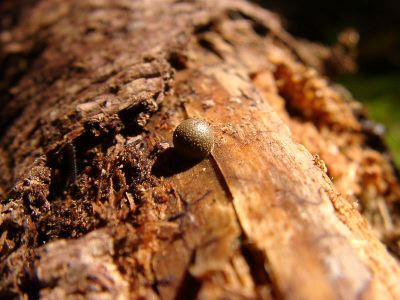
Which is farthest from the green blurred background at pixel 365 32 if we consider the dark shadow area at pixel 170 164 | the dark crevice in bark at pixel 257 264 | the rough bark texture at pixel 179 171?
the dark crevice in bark at pixel 257 264

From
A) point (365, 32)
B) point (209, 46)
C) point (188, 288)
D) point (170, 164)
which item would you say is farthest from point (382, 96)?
point (188, 288)

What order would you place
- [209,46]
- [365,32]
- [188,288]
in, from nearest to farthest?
[188,288] → [209,46] → [365,32]

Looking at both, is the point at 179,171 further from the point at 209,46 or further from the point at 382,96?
the point at 382,96

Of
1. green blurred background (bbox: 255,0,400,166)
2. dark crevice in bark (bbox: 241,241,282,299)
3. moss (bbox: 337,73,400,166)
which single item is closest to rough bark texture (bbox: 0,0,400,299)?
dark crevice in bark (bbox: 241,241,282,299)

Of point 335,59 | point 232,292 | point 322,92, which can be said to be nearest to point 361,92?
point 335,59

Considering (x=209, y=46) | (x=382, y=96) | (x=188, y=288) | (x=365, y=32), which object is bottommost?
(x=382, y=96)

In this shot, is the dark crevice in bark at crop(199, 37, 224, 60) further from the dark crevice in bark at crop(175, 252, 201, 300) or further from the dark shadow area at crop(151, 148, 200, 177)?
the dark crevice in bark at crop(175, 252, 201, 300)
